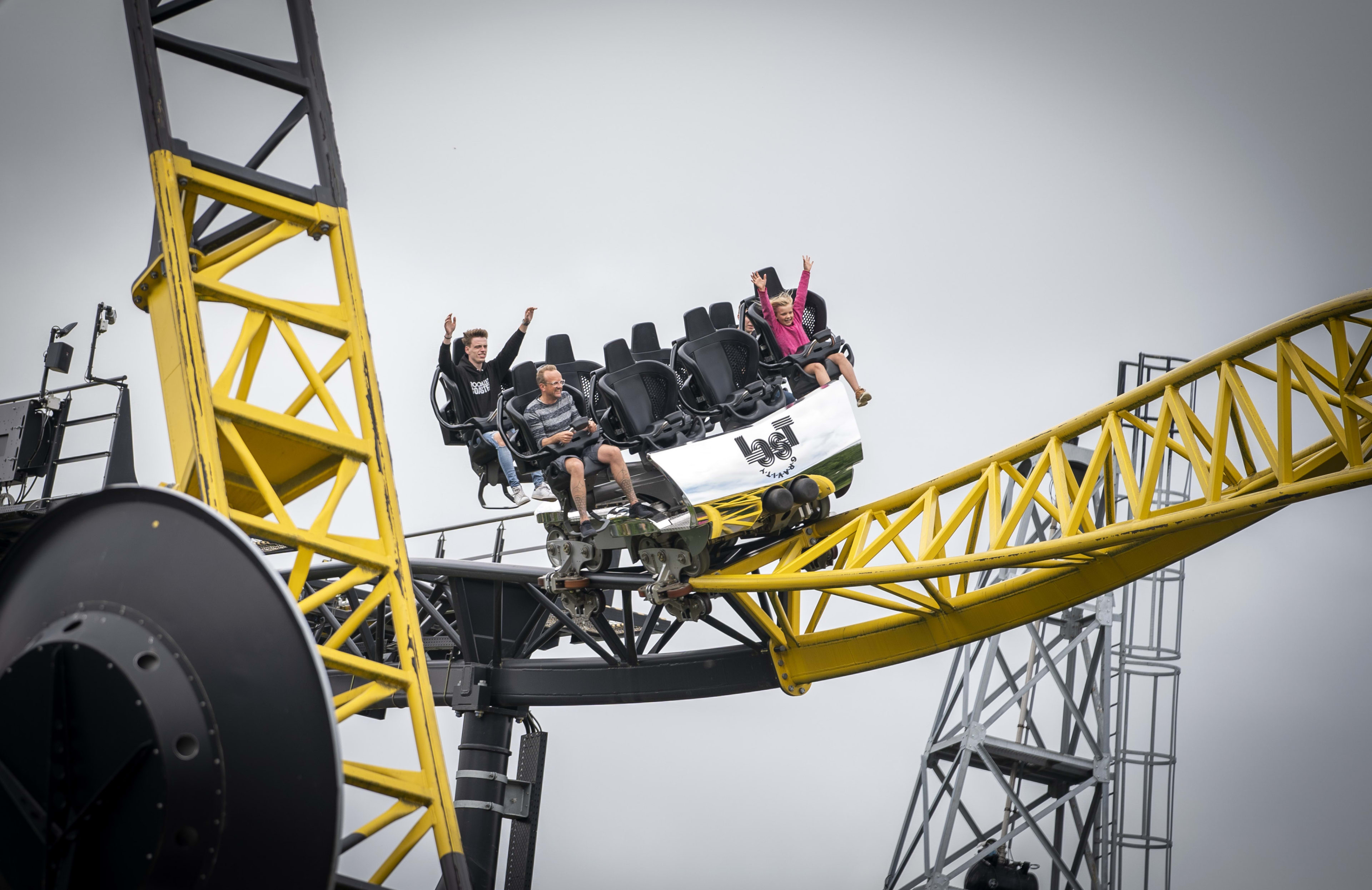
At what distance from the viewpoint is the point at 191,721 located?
4.61 meters

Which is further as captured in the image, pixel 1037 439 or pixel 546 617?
pixel 546 617

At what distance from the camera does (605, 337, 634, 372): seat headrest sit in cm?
953

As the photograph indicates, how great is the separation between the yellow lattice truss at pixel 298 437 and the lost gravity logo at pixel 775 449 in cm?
292

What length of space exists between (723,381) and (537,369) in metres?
1.65

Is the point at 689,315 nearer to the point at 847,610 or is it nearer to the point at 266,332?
the point at 266,332

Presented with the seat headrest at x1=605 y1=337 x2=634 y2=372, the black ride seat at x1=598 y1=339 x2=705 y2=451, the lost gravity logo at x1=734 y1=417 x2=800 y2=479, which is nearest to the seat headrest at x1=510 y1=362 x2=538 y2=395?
the seat headrest at x1=605 y1=337 x2=634 y2=372

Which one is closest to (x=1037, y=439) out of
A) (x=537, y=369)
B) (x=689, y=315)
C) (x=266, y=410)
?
(x=689, y=315)

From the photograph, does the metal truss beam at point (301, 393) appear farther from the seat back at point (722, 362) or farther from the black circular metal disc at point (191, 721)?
the seat back at point (722, 362)

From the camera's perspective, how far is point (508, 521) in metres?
16.4

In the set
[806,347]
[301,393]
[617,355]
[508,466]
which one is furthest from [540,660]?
[301,393]

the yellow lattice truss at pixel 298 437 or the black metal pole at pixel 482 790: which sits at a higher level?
the yellow lattice truss at pixel 298 437

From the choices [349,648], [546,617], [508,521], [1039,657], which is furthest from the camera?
[508,521]

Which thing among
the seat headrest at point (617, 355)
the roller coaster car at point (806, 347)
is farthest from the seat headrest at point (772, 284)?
the seat headrest at point (617, 355)

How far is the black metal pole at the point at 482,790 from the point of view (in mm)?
10039
